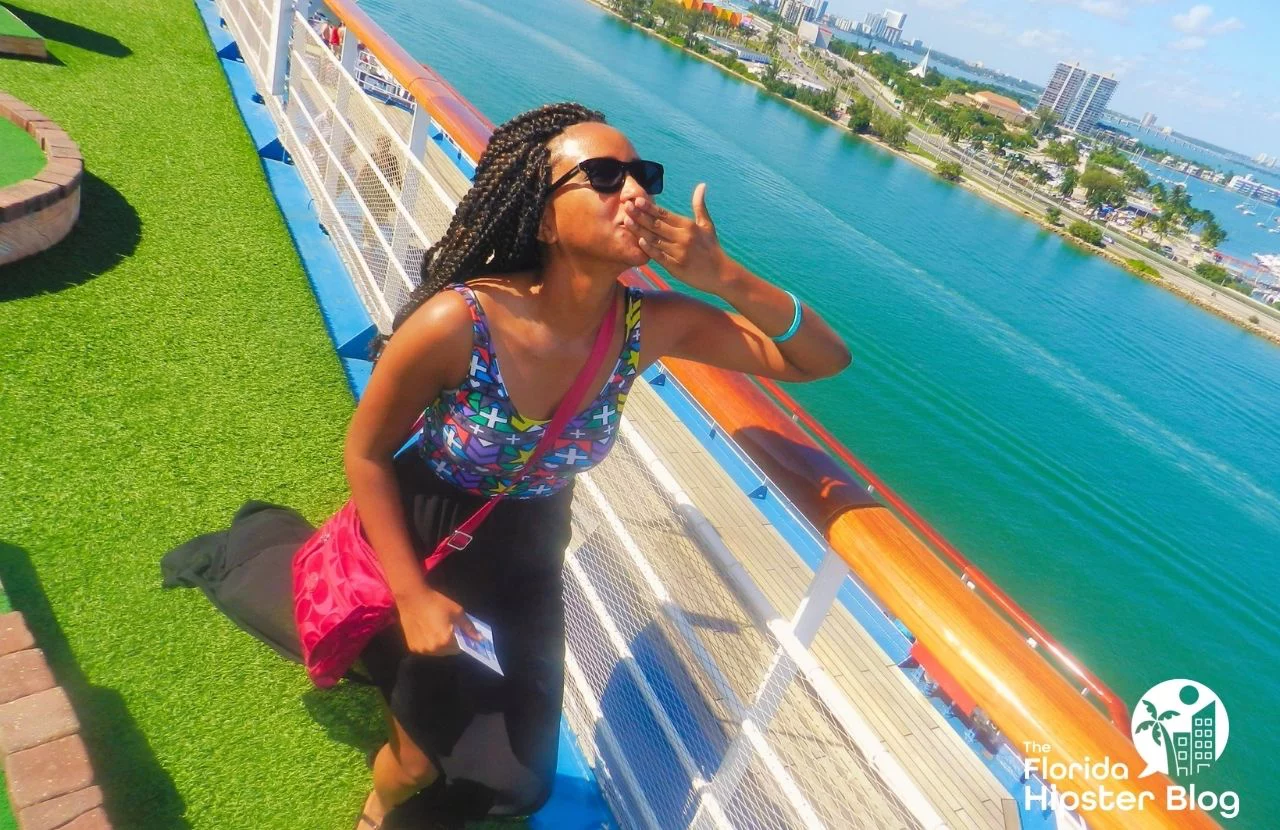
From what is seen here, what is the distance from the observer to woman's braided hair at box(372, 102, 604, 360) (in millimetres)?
1045

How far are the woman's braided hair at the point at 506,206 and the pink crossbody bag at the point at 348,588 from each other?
167 millimetres

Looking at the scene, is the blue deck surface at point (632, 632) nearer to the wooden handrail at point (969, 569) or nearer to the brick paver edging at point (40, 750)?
the wooden handrail at point (969, 569)

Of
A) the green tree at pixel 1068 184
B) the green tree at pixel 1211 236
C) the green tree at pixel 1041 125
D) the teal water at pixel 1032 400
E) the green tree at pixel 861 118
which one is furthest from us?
the green tree at pixel 1041 125

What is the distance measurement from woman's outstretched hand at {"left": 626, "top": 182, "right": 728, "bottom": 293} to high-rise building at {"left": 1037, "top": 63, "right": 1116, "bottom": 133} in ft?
552

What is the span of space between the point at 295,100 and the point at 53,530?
2666 millimetres

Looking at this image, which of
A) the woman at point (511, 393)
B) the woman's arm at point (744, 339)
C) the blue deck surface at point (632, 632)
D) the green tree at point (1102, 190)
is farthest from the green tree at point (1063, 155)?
the woman at point (511, 393)

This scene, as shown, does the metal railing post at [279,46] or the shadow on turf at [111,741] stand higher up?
the metal railing post at [279,46]

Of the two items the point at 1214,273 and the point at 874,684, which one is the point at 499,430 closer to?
the point at 874,684

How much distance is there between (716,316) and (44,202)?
2439 mm

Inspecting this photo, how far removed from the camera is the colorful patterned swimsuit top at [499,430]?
107cm

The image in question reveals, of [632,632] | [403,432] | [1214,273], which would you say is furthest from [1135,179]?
[403,432]

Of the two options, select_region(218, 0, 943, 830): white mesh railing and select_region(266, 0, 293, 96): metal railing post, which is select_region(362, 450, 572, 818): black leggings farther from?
select_region(266, 0, 293, 96): metal railing post

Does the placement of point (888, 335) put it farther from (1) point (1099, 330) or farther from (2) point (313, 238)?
(2) point (313, 238)

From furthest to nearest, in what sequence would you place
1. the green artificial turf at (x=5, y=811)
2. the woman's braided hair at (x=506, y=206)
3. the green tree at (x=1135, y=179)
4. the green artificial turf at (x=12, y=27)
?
1. the green tree at (x=1135, y=179)
2. the green artificial turf at (x=12, y=27)
3. the green artificial turf at (x=5, y=811)
4. the woman's braided hair at (x=506, y=206)
